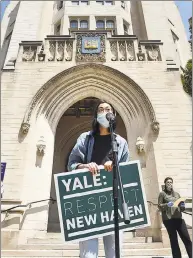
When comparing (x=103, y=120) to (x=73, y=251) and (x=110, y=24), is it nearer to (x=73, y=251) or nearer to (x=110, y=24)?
(x=73, y=251)

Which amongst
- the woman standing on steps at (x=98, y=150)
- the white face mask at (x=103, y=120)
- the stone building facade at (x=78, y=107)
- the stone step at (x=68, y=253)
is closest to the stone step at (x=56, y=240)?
the stone building facade at (x=78, y=107)

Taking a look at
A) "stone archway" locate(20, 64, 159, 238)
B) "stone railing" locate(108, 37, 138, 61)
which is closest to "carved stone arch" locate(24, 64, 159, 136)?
"stone archway" locate(20, 64, 159, 238)

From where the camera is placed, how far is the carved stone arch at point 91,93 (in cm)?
937

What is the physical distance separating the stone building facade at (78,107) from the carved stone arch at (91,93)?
0.12 ft

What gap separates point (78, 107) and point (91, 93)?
250 cm

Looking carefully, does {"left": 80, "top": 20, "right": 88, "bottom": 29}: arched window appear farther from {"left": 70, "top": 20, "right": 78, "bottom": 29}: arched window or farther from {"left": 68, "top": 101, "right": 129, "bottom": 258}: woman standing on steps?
{"left": 68, "top": 101, "right": 129, "bottom": 258}: woman standing on steps

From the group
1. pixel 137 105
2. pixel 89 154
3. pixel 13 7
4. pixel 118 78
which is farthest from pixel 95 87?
pixel 13 7

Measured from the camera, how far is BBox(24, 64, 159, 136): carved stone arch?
937cm

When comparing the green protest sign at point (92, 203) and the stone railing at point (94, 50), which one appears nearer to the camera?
the green protest sign at point (92, 203)

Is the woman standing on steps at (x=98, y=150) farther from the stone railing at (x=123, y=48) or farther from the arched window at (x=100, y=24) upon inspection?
the arched window at (x=100, y=24)

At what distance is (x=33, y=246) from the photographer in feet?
20.0

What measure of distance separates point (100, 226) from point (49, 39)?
10136 mm

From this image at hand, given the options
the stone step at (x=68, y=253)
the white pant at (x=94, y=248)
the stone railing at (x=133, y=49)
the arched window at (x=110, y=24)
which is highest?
the arched window at (x=110, y=24)

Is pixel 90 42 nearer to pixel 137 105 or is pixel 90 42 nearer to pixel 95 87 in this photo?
pixel 95 87
